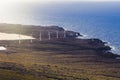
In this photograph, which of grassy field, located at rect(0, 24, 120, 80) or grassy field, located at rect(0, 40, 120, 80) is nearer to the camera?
grassy field, located at rect(0, 40, 120, 80)

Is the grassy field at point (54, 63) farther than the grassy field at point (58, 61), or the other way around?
the grassy field at point (58, 61)

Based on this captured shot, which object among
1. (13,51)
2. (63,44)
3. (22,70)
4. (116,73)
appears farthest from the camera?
(63,44)

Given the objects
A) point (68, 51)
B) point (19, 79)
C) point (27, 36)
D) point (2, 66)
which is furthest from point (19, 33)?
point (19, 79)

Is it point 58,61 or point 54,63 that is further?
point 58,61

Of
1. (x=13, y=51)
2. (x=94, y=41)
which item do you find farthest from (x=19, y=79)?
(x=94, y=41)

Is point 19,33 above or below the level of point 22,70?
above

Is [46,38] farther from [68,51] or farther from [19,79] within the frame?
[19,79]

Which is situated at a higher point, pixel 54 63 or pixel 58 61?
pixel 58 61

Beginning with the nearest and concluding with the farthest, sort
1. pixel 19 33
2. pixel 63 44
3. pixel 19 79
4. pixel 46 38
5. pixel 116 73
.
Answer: pixel 19 79 < pixel 116 73 < pixel 63 44 < pixel 46 38 < pixel 19 33

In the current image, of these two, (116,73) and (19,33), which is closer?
(116,73)
